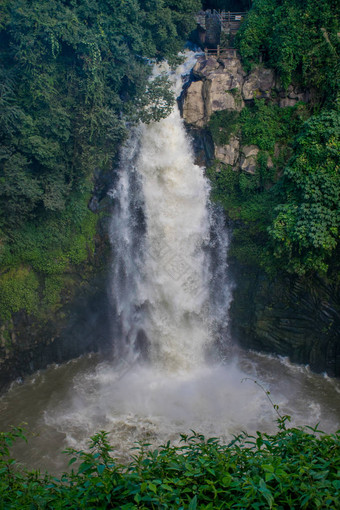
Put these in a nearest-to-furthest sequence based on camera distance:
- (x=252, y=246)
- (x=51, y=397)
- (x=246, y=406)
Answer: (x=246, y=406), (x=51, y=397), (x=252, y=246)

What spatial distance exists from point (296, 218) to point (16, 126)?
9257 millimetres

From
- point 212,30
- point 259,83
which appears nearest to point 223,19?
point 212,30

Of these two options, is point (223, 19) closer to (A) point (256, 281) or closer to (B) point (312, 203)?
(B) point (312, 203)

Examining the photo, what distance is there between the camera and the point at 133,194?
14.5m

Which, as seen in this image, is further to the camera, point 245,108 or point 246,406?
point 245,108

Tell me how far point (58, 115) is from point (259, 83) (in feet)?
24.1

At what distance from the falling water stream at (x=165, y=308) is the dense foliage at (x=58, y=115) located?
1.21 metres

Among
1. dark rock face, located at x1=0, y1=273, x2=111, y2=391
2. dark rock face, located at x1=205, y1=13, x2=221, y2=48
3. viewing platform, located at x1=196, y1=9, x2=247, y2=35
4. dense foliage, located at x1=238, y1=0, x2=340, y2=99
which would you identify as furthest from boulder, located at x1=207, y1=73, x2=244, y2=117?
dark rock face, located at x1=0, y1=273, x2=111, y2=391

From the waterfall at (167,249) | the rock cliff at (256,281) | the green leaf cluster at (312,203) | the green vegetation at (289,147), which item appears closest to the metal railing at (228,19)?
the green vegetation at (289,147)

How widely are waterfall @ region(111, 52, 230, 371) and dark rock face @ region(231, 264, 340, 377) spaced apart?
0.73 meters

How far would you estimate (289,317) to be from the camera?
43.8 feet

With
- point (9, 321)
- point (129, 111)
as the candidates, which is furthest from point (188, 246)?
point (9, 321)

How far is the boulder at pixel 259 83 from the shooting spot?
47.3 ft

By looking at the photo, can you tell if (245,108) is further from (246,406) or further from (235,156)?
(246,406)
